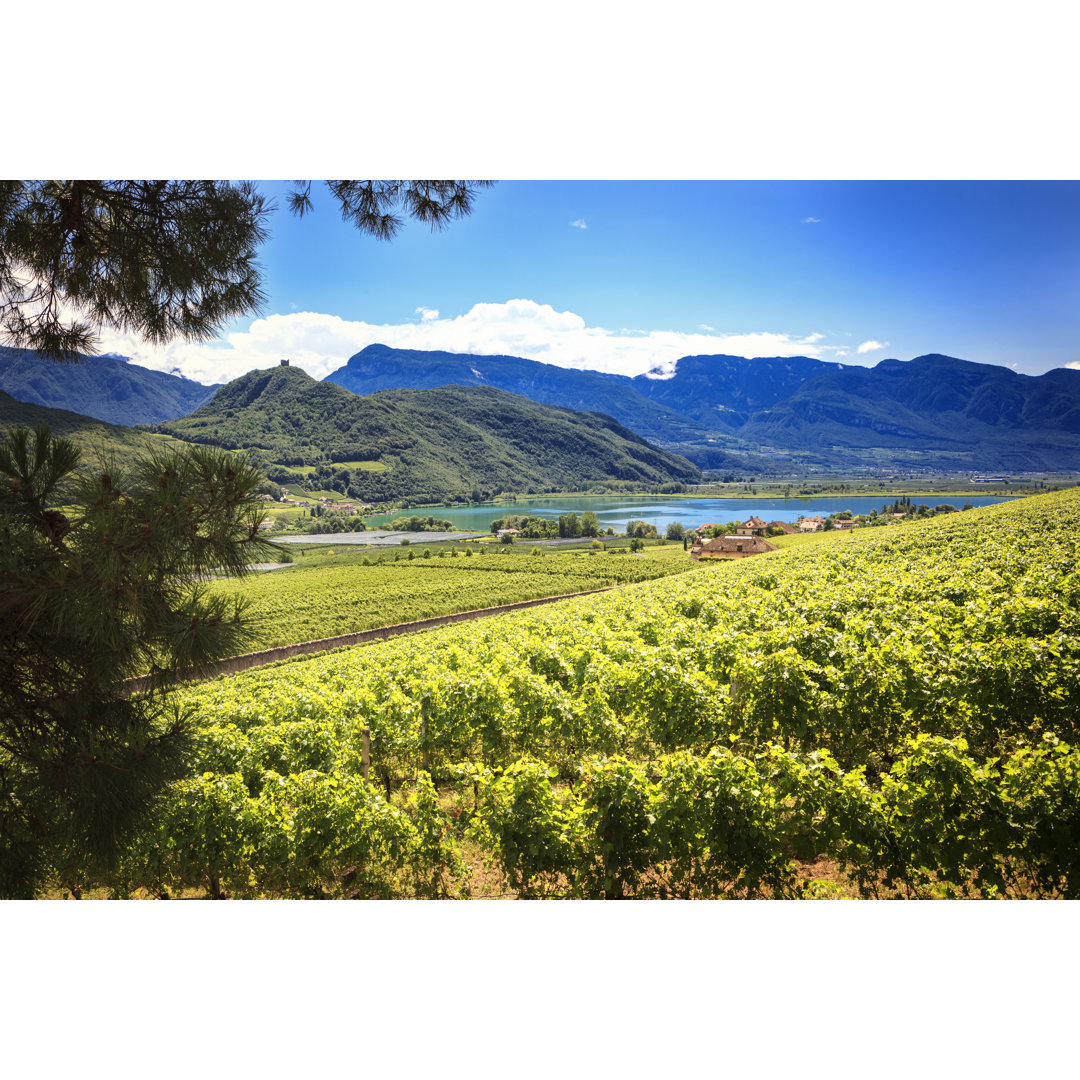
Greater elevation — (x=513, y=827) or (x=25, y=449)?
(x=25, y=449)

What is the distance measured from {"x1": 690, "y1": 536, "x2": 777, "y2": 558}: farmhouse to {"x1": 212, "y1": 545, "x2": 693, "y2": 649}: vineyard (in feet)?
6.20

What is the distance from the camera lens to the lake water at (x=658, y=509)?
61531 millimetres

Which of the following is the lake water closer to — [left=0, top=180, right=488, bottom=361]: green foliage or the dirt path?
the dirt path

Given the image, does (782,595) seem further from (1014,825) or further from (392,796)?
(392,796)

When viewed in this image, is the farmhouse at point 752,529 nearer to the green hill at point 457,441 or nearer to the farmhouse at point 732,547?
the farmhouse at point 732,547

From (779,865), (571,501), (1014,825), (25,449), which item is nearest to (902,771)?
(1014,825)

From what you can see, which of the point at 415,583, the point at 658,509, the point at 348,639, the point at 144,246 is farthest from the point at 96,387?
the point at 658,509

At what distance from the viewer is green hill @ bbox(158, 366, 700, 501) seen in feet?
28.0

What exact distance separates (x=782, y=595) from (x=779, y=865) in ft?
15.8

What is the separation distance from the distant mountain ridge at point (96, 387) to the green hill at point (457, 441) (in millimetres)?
230

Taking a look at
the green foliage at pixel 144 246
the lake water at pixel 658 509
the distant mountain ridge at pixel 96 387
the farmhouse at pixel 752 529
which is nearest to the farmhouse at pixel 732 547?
the farmhouse at pixel 752 529

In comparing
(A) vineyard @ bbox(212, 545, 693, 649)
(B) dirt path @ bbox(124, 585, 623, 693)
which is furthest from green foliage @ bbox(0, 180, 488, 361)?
(A) vineyard @ bbox(212, 545, 693, 649)

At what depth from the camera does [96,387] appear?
8.74ft

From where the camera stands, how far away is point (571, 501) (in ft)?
367
